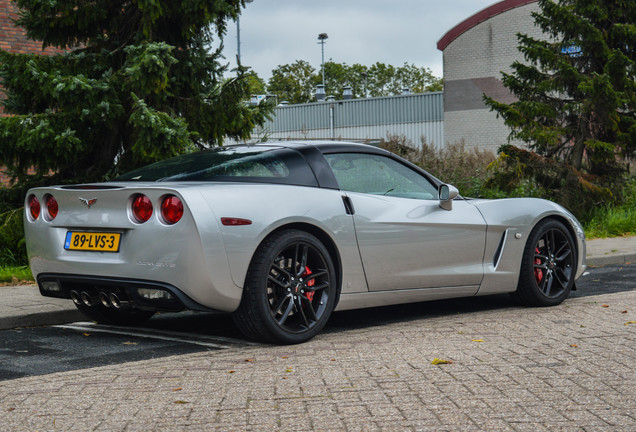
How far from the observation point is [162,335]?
6184 millimetres

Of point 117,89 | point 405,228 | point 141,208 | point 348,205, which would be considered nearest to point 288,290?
point 348,205

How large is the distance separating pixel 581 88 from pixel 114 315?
11122 millimetres

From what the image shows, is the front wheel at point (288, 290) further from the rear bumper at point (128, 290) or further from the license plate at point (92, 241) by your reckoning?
the license plate at point (92, 241)

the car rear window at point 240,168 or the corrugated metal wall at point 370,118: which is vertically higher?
the corrugated metal wall at point 370,118

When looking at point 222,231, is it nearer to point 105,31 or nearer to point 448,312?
point 448,312

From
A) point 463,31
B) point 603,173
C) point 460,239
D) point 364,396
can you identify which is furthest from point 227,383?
point 463,31

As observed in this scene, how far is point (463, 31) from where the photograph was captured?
38219 mm

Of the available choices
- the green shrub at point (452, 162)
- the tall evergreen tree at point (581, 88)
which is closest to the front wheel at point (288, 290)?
the tall evergreen tree at point (581, 88)

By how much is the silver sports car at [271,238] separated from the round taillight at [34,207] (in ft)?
0.07

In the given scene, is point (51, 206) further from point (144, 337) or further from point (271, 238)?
point (271, 238)

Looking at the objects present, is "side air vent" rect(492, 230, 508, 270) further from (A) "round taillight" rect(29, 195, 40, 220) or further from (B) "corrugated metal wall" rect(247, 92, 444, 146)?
(B) "corrugated metal wall" rect(247, 92, 444, 146)

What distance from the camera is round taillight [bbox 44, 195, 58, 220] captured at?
5824 millimetres

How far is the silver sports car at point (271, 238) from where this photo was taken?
5.15m

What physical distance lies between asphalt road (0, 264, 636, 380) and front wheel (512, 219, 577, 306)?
33 centimetres
